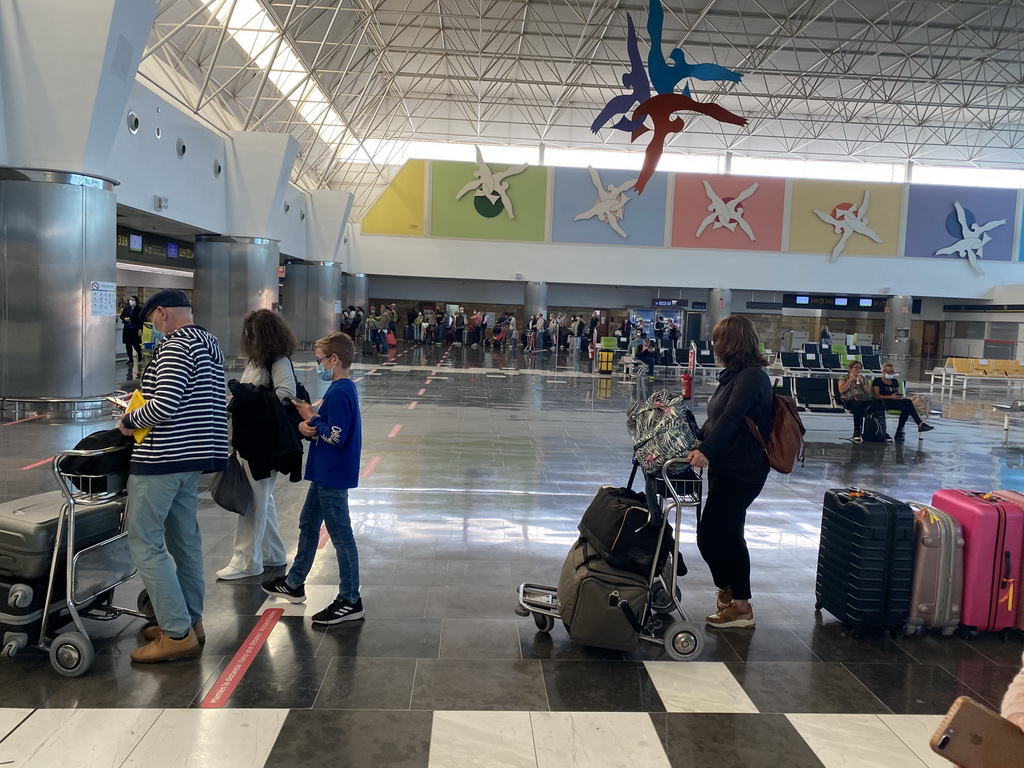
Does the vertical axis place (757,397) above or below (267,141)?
below

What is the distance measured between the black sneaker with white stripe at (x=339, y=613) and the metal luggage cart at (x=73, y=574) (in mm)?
945

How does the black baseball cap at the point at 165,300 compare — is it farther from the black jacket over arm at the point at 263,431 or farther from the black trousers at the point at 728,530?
the black trousers at the point at 728,530

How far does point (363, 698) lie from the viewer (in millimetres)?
3559

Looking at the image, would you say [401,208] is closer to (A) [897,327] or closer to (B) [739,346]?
(A) [897,327]

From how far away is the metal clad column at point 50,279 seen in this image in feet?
38.2

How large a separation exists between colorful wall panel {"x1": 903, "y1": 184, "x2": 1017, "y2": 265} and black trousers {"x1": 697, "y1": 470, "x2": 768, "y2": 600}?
38288 millimetres

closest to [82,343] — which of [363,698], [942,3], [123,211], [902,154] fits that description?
[123,211]

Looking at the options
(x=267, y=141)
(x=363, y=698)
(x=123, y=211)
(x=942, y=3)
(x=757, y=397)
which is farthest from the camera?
(x=942, y=3)

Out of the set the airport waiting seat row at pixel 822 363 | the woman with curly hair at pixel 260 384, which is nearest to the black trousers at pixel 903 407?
the woman with curly hair at pixel 260 384

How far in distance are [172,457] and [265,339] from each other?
1244 mm

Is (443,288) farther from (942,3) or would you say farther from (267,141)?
(942,3)

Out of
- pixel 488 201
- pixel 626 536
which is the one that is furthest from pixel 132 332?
pixel 488 201

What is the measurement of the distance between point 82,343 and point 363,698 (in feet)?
35.4

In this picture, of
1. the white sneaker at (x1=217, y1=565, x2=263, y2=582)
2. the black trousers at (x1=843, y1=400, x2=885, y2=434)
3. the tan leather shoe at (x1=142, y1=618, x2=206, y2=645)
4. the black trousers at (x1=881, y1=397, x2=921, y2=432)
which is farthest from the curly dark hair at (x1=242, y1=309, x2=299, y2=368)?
the black trousers at (x1=881, y1=397, x2=921, y2=432)
